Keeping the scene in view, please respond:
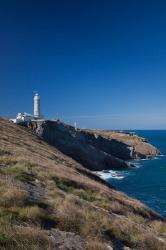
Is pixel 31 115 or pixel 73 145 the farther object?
pixel 31 115

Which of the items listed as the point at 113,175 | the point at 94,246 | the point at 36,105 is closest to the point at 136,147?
the point at 36,105

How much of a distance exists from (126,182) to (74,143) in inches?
1061

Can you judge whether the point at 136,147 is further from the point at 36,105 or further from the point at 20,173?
the point at 20,173

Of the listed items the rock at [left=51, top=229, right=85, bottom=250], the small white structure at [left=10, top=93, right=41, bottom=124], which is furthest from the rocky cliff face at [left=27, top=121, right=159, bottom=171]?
the rock at [left=51, top=229, right=85, bottom=250]

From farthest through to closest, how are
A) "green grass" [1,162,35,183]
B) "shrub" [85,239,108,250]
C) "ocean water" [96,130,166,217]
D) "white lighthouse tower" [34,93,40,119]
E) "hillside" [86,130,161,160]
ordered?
1. "hillside" [86,130,161,160]
2. "white lighthouse tower" [34,93,40,119]
3. "ocean water" [96,130,166,217]
4. "green grass" [1,162,35,183]
5. "shrub" [85,239,108,250]

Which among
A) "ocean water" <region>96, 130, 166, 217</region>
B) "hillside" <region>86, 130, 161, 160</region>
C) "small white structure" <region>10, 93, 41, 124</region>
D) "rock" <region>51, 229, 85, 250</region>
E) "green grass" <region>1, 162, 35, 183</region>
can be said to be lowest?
"ocean water" <region>96, 130, 166, 217</region>

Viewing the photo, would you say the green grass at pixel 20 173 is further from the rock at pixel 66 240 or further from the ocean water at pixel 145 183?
the ocean water at pixel 145 183

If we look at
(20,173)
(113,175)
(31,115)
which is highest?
(31,115)

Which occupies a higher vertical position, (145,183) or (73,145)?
(73,145)

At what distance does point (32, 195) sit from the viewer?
50.8 ft

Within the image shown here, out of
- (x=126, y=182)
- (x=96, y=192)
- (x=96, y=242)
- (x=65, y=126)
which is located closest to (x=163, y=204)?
(x=126, y=182)

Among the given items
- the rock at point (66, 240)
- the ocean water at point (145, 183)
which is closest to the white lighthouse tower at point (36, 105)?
the ocean water at point (145, 183)

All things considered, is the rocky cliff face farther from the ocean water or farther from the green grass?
the green grass

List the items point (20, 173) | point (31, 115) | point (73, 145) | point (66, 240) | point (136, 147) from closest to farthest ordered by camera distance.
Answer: point (66, 240), point (20, 173), point (73, 145), point (31, 115), point (136, 147)
